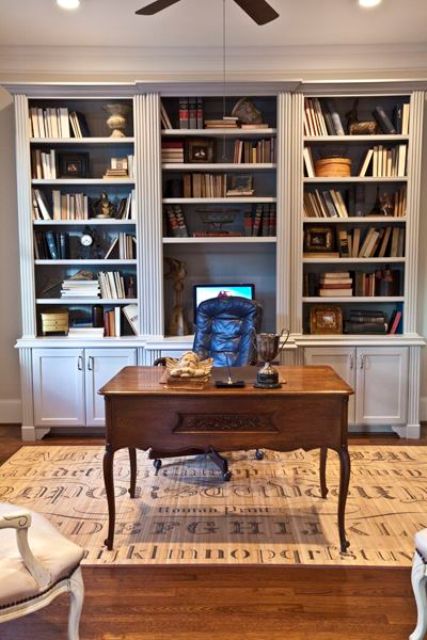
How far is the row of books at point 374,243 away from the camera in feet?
14.1

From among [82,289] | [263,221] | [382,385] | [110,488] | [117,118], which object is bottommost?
[110,488]

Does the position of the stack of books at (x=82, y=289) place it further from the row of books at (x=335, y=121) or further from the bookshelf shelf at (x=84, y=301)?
the row of books at (x=335, y=121)

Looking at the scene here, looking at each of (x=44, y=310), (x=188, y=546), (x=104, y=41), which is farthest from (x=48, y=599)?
(x=104, y=41)

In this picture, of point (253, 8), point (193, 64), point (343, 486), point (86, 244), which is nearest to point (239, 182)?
point (193, 64)

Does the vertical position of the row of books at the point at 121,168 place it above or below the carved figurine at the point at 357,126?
below

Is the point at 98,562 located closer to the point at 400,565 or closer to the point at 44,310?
the point at 400,565

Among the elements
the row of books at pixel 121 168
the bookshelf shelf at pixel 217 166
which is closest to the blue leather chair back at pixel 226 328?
the bookshelf shelf at pixel 217 166

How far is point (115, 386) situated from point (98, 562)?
82 cm

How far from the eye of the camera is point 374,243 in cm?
431

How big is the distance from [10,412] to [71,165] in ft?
7.16

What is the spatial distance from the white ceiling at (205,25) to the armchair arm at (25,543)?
327cm

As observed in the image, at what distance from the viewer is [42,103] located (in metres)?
4.25

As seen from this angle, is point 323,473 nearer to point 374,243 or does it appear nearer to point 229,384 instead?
point 229,384

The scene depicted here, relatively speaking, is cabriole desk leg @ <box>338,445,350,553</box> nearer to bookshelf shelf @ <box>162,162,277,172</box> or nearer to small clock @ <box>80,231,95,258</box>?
bookshelf shelf @ <box>162,162,277,172</box>
